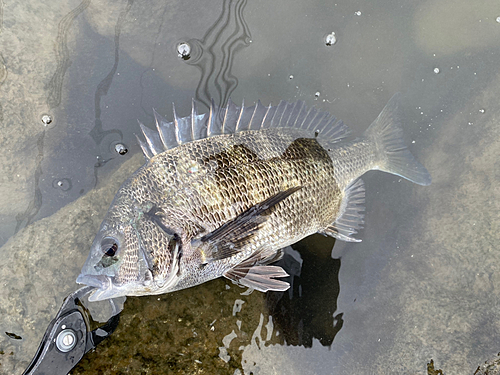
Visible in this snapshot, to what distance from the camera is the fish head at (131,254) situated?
1608mm

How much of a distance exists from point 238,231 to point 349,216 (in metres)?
0.93

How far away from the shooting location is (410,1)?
9.15 ft

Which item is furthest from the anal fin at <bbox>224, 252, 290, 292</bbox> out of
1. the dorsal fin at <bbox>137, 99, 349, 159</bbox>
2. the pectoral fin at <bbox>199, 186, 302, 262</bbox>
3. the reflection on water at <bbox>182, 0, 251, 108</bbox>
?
the reflection on water at <bbox>182, 0, 251, 108</bbox>

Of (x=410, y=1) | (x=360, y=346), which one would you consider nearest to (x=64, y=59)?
(x=410, y=1)

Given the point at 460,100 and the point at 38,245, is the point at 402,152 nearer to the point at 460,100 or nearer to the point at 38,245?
the point at 460,100

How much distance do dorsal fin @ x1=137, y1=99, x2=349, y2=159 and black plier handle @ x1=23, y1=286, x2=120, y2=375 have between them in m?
1.10

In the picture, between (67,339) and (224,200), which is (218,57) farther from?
(67,339)

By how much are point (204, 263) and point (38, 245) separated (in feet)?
4.11

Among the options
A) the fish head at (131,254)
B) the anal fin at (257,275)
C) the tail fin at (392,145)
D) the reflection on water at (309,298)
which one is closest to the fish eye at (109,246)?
the fish head at (131,254)

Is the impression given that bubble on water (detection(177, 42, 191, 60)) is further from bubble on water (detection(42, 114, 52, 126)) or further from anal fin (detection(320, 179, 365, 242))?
anal fin (detection(320, 179, 365, 242))

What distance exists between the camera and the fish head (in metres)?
1.61

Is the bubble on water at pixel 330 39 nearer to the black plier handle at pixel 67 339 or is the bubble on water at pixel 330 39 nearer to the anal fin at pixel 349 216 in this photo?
the anal fin at pixel 349 216

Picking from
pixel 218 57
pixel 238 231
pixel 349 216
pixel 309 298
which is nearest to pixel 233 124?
pixel 238 231

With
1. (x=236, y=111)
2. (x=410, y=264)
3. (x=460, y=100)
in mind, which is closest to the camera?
(x=236, y=111)
